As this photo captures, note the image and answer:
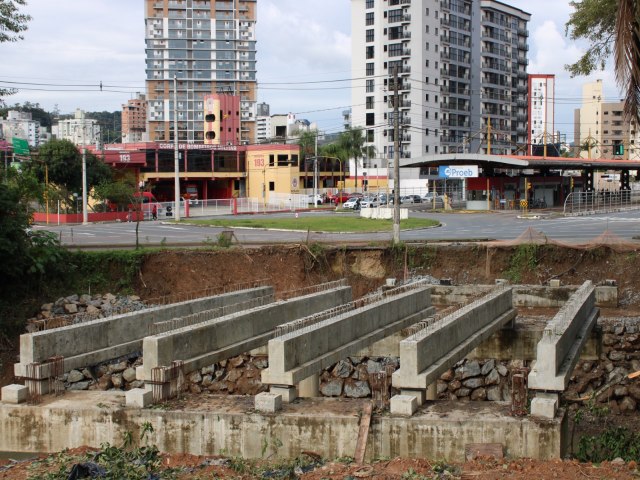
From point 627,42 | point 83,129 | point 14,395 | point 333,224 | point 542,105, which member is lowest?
point 14,395

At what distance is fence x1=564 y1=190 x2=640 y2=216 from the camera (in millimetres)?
66875

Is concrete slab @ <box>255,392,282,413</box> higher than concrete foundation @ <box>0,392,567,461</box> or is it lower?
higher

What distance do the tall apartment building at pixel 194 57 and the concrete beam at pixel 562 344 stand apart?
470 feet

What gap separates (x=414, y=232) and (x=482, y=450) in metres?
32.2

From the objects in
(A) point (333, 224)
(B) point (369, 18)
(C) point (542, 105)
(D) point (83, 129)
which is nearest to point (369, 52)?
(B) point (369, 18)

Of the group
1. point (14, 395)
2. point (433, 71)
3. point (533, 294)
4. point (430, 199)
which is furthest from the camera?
point (433, 71)

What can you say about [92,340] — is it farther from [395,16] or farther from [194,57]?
[194,57]

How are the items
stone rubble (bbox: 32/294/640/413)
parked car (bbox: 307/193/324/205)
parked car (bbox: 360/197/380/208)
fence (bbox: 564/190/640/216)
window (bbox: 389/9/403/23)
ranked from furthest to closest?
window (bbox: 389/9/403/23) → parked car (bbox: 307/193/324/205) → parked car (bbox: 360/197/380/208) → fence (bbox: 564/190/640/216) → stone rubble (bbox: 32/294/640/413)

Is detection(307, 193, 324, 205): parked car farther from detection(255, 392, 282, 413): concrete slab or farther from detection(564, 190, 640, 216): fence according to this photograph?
detection(255, 392, 282, 413): concrete slab

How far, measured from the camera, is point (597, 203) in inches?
2778

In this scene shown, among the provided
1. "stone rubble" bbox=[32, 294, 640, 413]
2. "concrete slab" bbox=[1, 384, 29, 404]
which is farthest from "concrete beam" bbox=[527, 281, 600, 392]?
"concrete slab" bbox=[1, 384, 29, 404]

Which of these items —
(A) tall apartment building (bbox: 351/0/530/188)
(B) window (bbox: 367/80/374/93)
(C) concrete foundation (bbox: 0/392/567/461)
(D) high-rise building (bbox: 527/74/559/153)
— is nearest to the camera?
(C) concrete foundation (bbox: 0/392/567/461)

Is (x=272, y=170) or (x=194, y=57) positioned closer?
(x=272, y=170)

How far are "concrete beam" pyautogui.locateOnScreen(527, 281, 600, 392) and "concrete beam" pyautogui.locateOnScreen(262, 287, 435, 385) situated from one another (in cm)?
427
